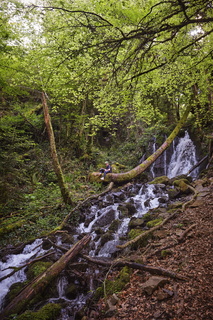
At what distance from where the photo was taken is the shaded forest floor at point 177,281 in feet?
9.69

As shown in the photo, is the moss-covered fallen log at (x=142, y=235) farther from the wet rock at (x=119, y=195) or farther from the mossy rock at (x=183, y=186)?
the wet rock at (x=119, y=195)

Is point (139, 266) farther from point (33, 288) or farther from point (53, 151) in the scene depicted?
point (53, 151)

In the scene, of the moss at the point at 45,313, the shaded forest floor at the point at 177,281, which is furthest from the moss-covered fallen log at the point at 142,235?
the moss at the point at 45,313

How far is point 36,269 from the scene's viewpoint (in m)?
5.60

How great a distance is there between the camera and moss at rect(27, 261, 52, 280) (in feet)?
17.9

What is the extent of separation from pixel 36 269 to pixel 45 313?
167cm

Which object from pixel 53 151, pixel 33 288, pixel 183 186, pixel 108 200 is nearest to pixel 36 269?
pixel 33 288

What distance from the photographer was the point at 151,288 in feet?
11.6

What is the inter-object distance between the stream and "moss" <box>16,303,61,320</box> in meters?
0.18

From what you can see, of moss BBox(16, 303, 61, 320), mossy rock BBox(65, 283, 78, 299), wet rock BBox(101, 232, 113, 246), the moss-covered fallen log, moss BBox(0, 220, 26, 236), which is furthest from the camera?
moss BBox(0, 220, 26, 236)

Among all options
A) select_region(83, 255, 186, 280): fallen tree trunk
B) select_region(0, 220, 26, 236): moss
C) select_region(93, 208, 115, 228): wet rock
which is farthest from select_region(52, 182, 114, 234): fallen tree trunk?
select_region(83, 255, 186, 280): fallen tree trunk

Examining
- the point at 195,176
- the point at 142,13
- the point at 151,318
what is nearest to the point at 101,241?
the point at 151,318

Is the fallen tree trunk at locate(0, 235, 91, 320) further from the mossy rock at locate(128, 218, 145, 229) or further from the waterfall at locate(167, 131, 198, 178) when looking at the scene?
the waterfall at locate(167, 131, 198, 178)

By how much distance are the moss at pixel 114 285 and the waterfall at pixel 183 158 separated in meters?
12.4
